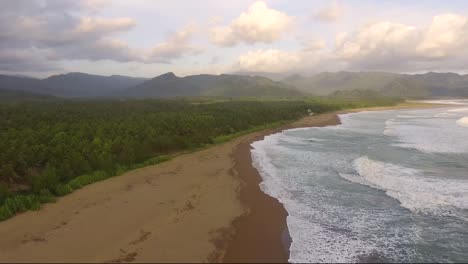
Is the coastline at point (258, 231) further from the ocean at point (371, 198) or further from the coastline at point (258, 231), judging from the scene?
the ocean at point (371, 198)

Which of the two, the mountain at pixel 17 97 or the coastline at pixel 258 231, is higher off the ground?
the mountain at pixel 17 97

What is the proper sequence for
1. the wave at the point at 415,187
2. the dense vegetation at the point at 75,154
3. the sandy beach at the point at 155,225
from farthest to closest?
the dense vegetation at the point at 75,154 < the wave at the point at 415,187 < the sandy beach at the point at 155,225

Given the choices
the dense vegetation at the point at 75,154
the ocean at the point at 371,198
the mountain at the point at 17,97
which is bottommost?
the ocean at the point at 371,198

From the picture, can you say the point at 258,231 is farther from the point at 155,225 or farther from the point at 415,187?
the point at 415,187

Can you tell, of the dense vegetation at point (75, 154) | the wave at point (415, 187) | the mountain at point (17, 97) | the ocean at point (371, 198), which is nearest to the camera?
the ocean at point (371, 198)

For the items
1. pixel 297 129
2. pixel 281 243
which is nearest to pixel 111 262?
pixel 281 243

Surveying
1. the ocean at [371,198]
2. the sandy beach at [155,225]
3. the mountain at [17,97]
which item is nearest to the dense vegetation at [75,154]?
the sandy beach at [155,225]

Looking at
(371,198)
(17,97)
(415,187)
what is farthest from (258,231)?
(17,97)
